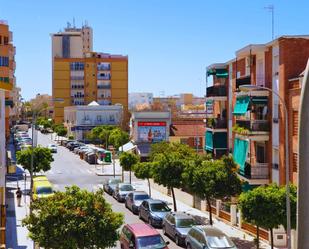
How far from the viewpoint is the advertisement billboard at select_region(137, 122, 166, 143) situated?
67.7m

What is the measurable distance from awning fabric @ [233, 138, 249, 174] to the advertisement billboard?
33.0 metres

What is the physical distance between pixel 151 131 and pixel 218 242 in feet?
152

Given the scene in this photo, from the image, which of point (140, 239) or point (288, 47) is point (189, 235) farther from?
point (288, 47)

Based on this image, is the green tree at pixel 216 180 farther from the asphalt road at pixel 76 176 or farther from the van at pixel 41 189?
the van at pixel 41 189

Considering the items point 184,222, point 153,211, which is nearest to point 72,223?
point 184,222

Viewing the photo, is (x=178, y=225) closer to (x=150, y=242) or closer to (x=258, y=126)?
(x=150, y=242)

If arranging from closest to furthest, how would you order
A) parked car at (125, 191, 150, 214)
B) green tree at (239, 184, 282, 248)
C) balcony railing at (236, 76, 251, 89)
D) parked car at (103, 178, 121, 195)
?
green tree at (239, 184, 282, 248) < balcony railing at (236, 76, 251, 89) < parked car at (125, 191, 150, 214) < parked car at (103, 178, 121, 195)

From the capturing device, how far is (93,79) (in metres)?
134

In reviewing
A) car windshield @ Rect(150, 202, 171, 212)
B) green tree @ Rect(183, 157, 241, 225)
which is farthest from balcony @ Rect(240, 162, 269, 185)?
Answer: car windshield @ Rect(150, 202, 171, 212)

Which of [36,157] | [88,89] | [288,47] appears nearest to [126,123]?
[88,89]

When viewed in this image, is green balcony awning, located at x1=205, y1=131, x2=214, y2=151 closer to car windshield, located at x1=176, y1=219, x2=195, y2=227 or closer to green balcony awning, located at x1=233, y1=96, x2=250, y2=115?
green balcony awning, located at x1=233, y1=96, x2=250, y2=115

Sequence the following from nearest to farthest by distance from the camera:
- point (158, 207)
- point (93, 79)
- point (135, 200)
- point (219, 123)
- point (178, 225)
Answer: point (178, 225)
point (158, 207)
point (135, 200)
point (219, 123)
point (93, 79)

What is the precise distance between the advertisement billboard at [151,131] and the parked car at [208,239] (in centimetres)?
4414

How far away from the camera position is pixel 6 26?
2136 inches
